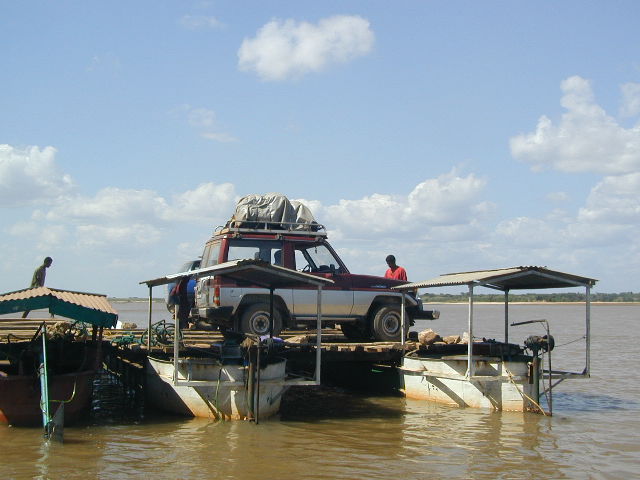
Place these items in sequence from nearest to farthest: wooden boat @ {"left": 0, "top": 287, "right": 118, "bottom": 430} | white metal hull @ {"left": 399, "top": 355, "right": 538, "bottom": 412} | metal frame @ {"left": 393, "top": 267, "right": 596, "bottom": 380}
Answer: wooden boat @ {"left": 0, "top": 287, "right": 118, "bottom": 430} → metal frame @ {"left": 393, "top": 267, "right": 596, "bottom": 380} → white metal hull @ {"left": 399, "top": 355, "right": 538, "bottom": 412}

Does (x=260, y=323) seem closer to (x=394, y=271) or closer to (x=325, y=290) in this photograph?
(x=325, y=290)

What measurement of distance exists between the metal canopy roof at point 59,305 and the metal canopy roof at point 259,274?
127cm

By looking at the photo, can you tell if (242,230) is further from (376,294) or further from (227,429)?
(227,429)

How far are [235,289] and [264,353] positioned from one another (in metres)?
1.99

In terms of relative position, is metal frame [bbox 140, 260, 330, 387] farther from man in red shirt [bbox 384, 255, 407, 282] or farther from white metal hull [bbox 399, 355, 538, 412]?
man in red shirt [bbox 384, 255, 407, 282]

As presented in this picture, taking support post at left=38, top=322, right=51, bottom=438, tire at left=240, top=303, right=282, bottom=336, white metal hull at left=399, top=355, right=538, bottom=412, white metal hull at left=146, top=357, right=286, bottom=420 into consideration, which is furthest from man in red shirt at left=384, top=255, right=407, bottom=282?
support post at left=38, top=322, right=51, bottom=438

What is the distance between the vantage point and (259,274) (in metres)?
12.1

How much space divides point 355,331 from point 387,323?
2.90 feet

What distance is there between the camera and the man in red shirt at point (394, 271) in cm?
1614

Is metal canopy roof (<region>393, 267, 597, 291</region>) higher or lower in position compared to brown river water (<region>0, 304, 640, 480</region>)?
higher

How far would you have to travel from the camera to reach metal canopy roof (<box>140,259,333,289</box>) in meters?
11.2

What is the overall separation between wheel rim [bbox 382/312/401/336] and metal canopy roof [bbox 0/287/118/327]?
17.6 ft

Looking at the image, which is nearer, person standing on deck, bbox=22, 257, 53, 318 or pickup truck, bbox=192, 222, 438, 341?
pickup truck, bbox=192, 222, 438, 341

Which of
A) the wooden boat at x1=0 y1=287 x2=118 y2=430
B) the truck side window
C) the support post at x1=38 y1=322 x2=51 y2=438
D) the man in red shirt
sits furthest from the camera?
the man in red shirt
